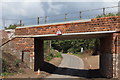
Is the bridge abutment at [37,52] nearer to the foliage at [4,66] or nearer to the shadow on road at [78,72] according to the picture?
the shadow on road at [78,72]

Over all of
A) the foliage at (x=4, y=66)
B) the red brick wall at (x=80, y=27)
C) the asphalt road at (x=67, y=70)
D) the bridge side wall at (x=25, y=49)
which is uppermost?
the red brick wall at (x=80, y=27)

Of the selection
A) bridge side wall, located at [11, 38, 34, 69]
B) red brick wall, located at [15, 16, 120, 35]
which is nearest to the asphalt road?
bridge side wall, located at [11, 38, 34, 69]

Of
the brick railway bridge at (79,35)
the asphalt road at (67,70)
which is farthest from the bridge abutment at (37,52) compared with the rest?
the asphalt road at (67,70)

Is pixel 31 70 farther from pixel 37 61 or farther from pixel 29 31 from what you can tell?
pixel 29 31

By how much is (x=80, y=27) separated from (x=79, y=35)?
0.95m

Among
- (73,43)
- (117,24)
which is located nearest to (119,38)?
(117,24)

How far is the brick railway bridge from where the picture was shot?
1119 centimetres

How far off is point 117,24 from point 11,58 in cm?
1077

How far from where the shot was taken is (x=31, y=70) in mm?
14703

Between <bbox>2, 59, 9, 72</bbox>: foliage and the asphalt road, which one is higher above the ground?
<bbox>2, 59, 9, 72</bbox>: foliage

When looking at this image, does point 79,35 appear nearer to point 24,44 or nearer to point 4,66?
point 24,44

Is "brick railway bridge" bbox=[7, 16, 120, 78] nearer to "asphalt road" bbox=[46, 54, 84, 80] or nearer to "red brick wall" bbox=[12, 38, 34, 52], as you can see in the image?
"red brick wall" bbox=[12, 38, 34, 52]

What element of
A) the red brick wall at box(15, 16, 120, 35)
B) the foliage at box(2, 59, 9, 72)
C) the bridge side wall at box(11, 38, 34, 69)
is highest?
the red brick wall at box(15, 16, 120, 35)

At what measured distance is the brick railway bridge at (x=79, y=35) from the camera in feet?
36.7
